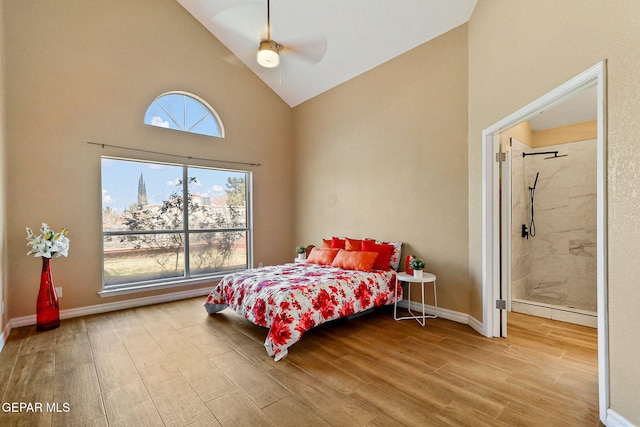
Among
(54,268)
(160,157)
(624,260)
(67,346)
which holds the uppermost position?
(160,157)

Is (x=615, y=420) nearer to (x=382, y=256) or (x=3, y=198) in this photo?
(x=382, y=256)

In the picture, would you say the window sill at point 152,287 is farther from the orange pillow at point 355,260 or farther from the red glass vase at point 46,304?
the orange pillow at point 355,260

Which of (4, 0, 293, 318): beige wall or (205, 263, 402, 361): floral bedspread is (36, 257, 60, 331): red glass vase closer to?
(4, 0, 293, 318): beige wall

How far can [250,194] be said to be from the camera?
538 cm

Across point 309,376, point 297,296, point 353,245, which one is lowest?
point 309,376

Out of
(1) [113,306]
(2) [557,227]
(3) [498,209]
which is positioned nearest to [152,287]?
(1) [113,306]

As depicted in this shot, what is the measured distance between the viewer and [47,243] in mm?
3309

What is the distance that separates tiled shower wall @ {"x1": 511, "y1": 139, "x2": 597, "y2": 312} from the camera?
3635mm

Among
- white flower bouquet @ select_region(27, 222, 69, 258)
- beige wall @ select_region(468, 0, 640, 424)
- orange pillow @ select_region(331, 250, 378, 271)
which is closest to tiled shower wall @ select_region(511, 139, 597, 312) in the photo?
beige wall @ select_region(468, 0, 640, 424)

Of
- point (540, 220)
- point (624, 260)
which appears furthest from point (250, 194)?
point (624, 260)

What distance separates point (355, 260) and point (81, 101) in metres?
4.03

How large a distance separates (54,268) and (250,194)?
111 inches

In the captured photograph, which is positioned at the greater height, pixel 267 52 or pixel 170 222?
pixel 267 52

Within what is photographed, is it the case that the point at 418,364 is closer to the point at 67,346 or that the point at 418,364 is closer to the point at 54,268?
the point at 67,346
